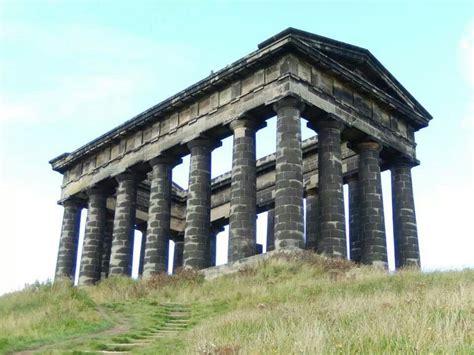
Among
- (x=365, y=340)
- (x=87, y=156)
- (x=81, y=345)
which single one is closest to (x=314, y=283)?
(x=81, y=345)

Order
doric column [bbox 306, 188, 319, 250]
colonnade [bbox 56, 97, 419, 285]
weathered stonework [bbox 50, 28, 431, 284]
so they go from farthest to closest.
Answer: doric column [bbox 306, 188, 319, 250]
weathered stonework [bbox 50, 28, 431, 284]
colonnade [bbox 56, 97, 419, 285]

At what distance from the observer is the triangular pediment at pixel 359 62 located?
98.8 ft

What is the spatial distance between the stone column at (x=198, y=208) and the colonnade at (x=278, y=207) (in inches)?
2.0

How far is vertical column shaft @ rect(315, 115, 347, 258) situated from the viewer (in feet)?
93.1

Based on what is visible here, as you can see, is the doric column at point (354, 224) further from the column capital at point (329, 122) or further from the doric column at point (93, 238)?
the doric column at point (93, 238)

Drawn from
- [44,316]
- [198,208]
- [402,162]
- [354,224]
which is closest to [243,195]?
[198,208]

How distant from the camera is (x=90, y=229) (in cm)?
3912

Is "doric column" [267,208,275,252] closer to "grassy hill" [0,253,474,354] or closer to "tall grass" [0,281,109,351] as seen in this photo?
"grassy hill" [0,253,474,354]

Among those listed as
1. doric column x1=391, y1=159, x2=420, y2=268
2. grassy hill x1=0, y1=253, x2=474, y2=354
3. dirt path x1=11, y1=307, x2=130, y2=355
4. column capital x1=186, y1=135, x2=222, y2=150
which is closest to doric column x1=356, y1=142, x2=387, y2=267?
doric column x1=391, y1=159, x2=420, y2=268

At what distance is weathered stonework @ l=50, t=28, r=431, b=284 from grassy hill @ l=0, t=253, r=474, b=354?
360cm

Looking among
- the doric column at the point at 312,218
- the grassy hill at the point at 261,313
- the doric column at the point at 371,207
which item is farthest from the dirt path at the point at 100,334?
the doric column at the point at 312,218

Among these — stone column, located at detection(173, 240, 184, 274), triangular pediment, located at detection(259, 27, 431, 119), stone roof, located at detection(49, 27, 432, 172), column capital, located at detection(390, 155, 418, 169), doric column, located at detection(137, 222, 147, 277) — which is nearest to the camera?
stone roof, located at detection(49, 27, 432, 172)

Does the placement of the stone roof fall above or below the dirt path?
above

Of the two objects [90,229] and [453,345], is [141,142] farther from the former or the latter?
[453,345]
